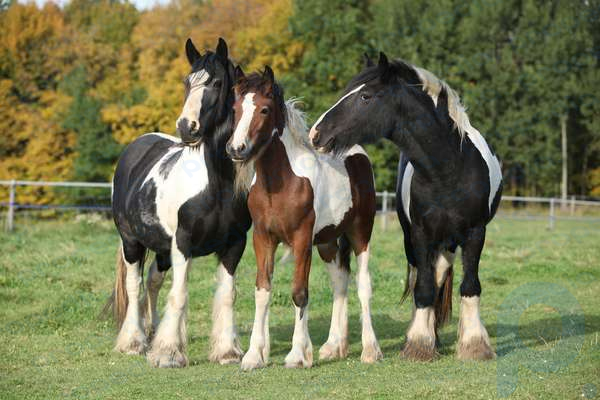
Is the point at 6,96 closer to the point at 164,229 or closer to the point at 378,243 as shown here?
the point at 378,243

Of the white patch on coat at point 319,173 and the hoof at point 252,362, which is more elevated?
the white patch on coat at point 319,173

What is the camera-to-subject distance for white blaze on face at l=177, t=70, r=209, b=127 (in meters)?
6.63

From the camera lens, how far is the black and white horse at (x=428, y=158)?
673 centimetres

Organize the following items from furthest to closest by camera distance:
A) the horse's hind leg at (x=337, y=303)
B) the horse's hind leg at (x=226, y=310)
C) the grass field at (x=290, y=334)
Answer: the horse's hind leg at (x=337, y=303) < the horse's hind leg at (x=226, y=310) < the grass field at (x=290, y=334)

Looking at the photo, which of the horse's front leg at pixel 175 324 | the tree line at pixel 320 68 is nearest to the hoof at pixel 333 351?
the horse's front leg at pixel 175 324

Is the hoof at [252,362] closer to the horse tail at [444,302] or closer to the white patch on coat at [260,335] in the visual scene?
the white patch on coat at [260,335]

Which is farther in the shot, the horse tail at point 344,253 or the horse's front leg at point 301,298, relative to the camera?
the horse tail at point 344,253

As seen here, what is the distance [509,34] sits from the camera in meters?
38.2

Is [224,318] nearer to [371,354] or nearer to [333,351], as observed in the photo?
[333,351]

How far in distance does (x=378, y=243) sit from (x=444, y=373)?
1040 cm

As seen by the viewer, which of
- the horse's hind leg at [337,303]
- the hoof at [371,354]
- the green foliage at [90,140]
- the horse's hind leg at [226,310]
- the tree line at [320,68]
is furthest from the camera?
the tree line at [320,68]

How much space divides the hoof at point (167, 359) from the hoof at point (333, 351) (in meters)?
1.16

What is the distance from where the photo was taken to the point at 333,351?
7188 millimetres

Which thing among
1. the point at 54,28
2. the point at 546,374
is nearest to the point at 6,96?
the point at 54,28
